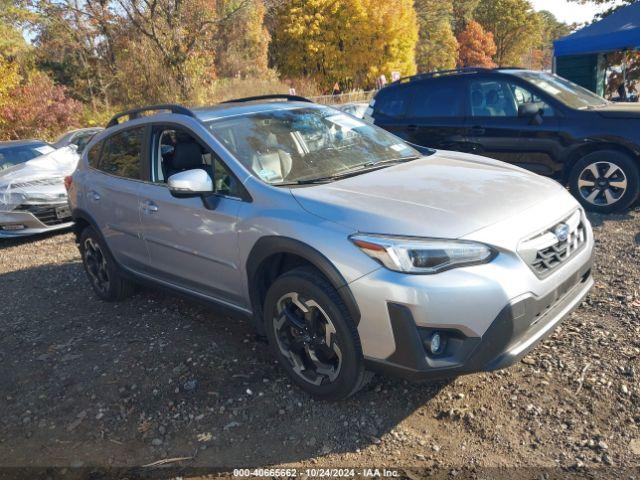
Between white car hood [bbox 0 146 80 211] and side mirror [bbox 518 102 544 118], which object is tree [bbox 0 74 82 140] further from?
side mirror [bbox 518 102 544 118]

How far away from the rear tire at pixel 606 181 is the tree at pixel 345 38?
1364 inches

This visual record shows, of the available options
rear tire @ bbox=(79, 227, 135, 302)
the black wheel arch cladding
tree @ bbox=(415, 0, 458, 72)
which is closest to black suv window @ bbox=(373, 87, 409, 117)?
rear tire @ bbox=(79, 227, 135, 302)

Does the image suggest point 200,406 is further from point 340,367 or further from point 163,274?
point 163,274

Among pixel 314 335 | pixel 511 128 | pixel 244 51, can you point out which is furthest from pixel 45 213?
pixel 244 51

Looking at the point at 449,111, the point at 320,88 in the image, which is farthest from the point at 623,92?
the point at 320,88

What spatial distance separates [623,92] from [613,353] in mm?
14069

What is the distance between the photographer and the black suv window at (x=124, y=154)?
4.31 m

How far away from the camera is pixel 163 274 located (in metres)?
4.10

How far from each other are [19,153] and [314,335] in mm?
8211

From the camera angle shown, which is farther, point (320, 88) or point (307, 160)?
point (320, 88)

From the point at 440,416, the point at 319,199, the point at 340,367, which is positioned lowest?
the point at 440,416

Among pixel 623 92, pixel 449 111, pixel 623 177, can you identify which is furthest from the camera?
pixel 623 92

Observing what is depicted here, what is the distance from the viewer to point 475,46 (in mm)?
60219

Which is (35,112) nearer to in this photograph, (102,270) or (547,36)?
(102,270)
